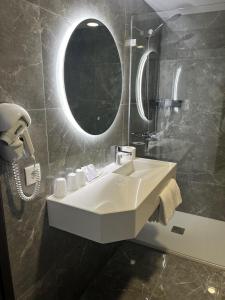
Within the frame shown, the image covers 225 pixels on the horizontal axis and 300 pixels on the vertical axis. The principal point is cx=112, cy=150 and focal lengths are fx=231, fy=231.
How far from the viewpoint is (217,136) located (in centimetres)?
266

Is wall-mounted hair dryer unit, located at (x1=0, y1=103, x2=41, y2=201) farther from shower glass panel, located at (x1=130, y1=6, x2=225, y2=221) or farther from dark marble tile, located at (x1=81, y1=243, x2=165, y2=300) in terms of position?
shower glass panel, located at (x1=130, y1=6, x2=225, y2=221)

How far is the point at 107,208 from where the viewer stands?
125 cm

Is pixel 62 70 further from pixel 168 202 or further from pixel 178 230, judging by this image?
pixel 178 230

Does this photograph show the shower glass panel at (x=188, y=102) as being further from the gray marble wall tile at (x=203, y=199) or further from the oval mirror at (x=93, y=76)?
the oval mirror at (x=93, y=76)

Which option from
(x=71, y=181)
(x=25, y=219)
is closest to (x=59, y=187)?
(x=71, y=181)

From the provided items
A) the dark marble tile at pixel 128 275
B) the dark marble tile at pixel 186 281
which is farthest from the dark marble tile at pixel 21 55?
the dark marble tile at pixel 186 281

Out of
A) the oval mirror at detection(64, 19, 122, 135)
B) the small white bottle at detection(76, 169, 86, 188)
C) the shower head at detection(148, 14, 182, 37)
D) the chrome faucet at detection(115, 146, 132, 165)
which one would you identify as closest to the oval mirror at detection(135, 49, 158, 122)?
the shower head at detection(148, 14, 182, 37)

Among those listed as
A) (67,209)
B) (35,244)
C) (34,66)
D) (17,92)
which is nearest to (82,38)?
(34,66)

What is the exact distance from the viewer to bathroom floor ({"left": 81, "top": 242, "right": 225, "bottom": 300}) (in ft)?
5.83

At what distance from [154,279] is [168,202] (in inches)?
28.3

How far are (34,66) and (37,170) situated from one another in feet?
1.73

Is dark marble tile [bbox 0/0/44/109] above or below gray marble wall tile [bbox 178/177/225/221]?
above

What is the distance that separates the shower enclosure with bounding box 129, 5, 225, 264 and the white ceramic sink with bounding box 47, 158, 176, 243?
95 centimetres

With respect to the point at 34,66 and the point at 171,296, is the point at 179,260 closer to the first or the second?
the point at 171,296
